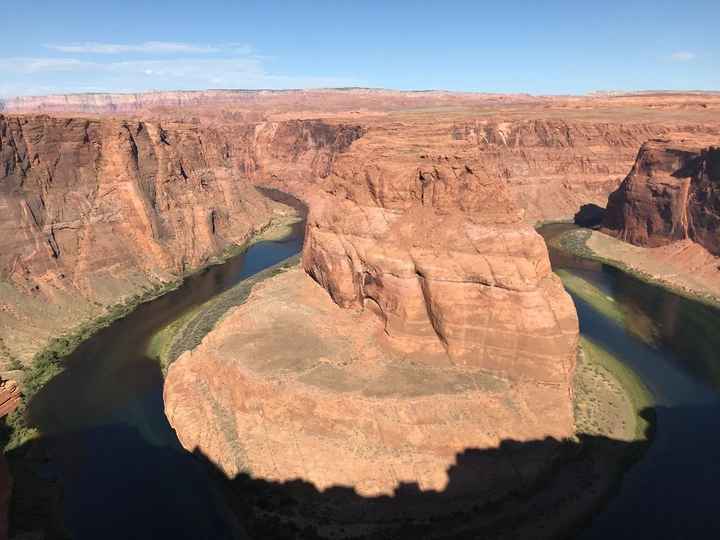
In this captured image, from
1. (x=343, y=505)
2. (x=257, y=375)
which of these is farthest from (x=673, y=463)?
(x=257, y=375)

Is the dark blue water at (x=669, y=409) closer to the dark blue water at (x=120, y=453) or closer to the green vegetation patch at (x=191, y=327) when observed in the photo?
the dark blue water at (x=120, y=453)

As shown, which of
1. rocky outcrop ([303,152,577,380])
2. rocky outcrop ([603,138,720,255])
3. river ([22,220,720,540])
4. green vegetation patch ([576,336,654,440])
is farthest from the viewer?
rocky outcrop ([603,138,720,255])

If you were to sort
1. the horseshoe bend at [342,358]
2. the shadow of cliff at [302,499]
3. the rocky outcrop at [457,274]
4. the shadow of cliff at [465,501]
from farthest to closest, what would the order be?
the rocky outcrop at [457,274], the horseshoe bend at [342,358], the shadow of cliff at [302,499], the shadow of cliff at [465,501]

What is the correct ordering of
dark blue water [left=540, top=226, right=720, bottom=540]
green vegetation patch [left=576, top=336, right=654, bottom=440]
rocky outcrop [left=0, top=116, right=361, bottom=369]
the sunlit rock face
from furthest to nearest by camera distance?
rocky outcrop [left=0, top=116, right=361, bottom=369], green vegetation patch [left=576, top=336, right=654, bottom=440], the sunlit rock face, dark blue water [left=540, top=226, right=720, bottom=540]

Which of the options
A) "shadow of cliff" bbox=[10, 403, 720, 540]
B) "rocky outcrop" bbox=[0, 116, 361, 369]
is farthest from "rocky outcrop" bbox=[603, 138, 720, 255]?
"rocky outcrop" bbox=[0, 116, 361, 369]

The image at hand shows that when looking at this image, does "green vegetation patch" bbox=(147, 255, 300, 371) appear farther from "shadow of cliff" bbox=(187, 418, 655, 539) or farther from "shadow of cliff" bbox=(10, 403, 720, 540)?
"shadow of cliff" bbox=(187, 418, 655, 539)

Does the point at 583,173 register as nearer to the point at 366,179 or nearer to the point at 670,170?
the point at 670,170

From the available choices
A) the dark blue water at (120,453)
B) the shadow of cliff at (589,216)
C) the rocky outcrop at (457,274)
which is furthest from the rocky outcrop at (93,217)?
the shadow of cliff at (589,216)
